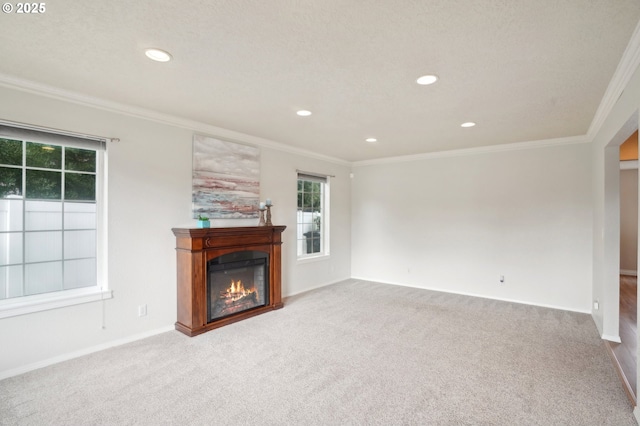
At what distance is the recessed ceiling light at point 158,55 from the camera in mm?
2189

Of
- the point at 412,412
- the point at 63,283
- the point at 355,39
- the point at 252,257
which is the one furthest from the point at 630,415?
the point at 63,283

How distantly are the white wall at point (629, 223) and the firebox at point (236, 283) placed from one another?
25.1 feet

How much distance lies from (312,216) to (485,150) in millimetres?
3138

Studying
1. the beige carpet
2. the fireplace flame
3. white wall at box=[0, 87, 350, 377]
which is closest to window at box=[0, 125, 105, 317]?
white wall at box=[0, 87, 350, 377]

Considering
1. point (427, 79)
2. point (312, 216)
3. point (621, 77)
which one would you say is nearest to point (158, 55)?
point (427, 79)

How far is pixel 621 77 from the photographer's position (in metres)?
2.47

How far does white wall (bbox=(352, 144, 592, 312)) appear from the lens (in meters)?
4.52

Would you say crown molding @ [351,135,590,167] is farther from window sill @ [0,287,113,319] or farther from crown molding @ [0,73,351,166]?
window sill @ [0,287,113,319]

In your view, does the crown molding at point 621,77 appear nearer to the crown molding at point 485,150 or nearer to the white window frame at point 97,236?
the crown molding at point 485,150

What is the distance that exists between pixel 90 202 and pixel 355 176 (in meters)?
4.69

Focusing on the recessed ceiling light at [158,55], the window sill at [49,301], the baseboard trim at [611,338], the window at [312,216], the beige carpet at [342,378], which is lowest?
the beige carpet at [342,378]

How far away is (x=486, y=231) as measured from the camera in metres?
5.16

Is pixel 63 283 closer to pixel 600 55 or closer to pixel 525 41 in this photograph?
pixel 525 41

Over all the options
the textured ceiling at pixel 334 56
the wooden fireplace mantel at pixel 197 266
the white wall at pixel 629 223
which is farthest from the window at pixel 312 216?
the white wall at pixel 629 223
